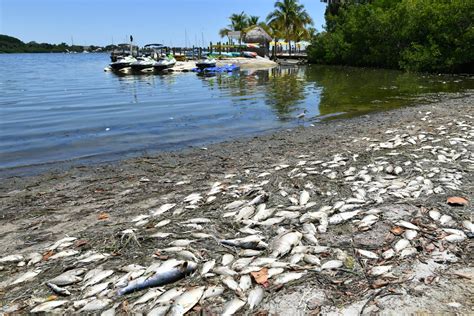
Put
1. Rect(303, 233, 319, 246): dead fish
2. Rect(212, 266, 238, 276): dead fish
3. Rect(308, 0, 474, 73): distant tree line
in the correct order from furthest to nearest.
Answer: Rect(308, 0, 474, 73): distant tree line, Rect(303, 233, 319, 246): dead fish, Rect(212, 266, 238, 276): dead fish

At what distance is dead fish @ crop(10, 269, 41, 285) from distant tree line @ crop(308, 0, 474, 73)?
42737mm

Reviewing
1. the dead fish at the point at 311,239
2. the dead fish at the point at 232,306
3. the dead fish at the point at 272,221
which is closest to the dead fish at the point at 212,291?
the dead fish at the point at 232,306

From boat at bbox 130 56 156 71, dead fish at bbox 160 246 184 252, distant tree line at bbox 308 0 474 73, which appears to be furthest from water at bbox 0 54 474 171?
boat at bbox 130 56 156 71

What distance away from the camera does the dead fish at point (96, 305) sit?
11.3ft

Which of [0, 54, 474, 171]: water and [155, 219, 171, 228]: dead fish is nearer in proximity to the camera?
[155, 219, 171, 228]: dead fish

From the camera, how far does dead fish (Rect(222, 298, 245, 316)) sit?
129 inches

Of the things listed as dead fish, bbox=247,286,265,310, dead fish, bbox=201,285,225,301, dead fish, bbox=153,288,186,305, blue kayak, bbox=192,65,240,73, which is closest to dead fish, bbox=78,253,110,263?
dead fish, bbox=153,288,186,305

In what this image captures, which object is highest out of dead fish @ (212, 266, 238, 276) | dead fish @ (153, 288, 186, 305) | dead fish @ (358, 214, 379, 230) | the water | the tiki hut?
the tiki hut

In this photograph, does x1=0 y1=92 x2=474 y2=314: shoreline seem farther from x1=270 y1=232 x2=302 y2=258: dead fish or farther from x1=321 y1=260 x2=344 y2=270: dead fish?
x1=270 y1=232 x2=302 y2=258: dead fish

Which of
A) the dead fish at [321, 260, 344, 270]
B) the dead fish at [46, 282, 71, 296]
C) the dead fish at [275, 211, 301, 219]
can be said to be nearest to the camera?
the dead fish at [46, 282, 71, 296]

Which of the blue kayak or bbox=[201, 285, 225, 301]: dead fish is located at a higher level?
the blue kayak

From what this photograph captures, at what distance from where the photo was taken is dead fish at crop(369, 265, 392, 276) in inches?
150

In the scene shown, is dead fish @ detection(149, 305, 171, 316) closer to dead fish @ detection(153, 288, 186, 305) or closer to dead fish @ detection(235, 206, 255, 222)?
dead fish @ detection(153, 288, 186, 305)

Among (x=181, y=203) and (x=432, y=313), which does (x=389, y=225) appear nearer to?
(x=432, y=313)
